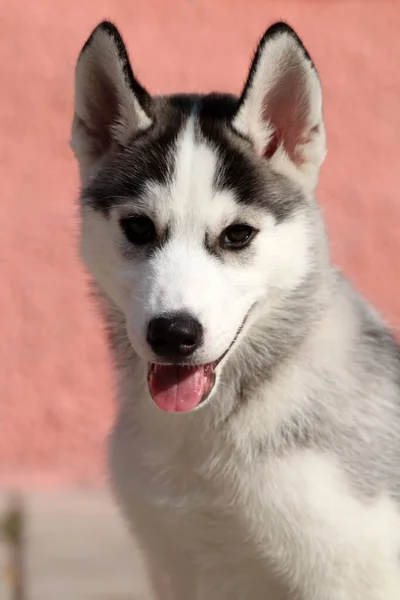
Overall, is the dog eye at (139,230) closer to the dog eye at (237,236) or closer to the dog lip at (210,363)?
the dog eye at (237,236)

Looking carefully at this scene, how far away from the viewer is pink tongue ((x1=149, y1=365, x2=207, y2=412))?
9.51 ft

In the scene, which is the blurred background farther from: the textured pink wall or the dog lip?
the dog lip

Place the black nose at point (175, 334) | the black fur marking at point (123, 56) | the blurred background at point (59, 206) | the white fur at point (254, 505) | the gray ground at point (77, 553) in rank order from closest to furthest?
the black nose at point (175, 334) → the white fur at point (254, 505) → the black fur marking at point (123, 56) → the gray ground at point (77, 553) → the blurred background at point (59, 206)

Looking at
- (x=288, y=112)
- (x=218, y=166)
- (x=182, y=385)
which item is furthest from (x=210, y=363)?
(x=288, y=112)

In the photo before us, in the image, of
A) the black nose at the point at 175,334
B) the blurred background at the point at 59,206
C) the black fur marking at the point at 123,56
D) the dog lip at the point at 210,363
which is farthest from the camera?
the blurred background at the point at 59,206

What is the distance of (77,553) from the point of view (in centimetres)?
500

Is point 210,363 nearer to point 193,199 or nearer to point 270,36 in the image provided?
point 193,199

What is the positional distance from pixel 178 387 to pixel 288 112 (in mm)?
963

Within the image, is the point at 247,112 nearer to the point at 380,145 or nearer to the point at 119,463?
the point at 119,463

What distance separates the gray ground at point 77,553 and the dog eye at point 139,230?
2.06m

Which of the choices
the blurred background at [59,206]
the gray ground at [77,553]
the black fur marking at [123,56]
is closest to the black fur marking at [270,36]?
the black fur marking at [123,56]

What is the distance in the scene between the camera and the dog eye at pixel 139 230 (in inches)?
117

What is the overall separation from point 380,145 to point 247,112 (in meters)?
3.24

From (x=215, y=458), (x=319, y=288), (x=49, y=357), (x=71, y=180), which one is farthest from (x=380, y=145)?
(x=215, y=458)
